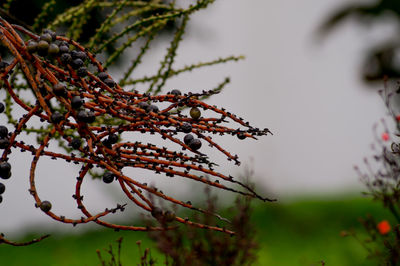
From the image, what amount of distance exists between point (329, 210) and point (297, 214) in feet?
1.82

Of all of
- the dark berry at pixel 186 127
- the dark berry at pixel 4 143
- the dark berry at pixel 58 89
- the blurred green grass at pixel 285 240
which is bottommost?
the dark berry at pixel 4 143

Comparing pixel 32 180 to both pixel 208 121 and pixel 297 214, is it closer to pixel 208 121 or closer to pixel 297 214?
pixel 208 121

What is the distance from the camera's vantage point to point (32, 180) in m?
1.26

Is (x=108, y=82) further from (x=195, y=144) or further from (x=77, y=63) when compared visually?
(x=195, y=144)

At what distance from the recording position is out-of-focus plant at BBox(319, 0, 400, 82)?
1196 centimetres

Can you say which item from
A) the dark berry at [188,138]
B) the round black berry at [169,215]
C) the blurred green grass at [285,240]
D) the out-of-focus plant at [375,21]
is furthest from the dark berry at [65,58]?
the out-of-focus plant at [375,21]

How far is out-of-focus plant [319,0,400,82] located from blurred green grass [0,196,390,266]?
495 cm

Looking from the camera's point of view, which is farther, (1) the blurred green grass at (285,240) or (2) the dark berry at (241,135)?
(1) the blurred green grass at (285,240)

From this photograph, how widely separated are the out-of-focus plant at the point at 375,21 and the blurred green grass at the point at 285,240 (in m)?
4.95

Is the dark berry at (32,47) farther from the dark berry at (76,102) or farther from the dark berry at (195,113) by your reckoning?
the dark berry at (195,113)

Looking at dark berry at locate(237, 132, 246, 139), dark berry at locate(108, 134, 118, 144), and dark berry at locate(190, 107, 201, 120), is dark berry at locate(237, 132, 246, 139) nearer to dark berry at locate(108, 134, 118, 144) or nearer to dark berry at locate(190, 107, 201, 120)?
dark berry at locate(190, 107, 201, 120)

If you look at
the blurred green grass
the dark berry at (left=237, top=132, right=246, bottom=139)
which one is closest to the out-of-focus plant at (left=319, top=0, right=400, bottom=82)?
the blurred green grass

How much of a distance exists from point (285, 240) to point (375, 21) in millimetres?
8466

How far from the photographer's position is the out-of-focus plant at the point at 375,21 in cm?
1196
